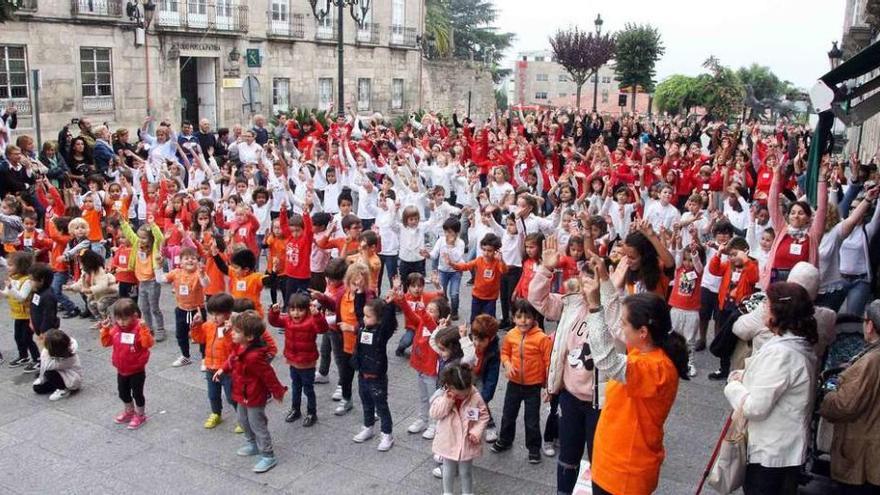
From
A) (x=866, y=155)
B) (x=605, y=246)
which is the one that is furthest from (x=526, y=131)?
(x=605, y=246)

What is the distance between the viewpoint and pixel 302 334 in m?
6.10

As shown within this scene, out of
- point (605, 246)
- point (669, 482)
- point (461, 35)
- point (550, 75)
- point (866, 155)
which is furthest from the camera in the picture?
point (550, 75)

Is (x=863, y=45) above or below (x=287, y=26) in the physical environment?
below

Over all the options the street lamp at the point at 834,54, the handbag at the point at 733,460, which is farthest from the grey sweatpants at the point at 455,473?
the street lamp at the point at 834,54

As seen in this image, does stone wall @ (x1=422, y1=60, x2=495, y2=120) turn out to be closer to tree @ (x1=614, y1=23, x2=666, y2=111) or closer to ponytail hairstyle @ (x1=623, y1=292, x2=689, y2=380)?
tree @ (x1=614, y1=23, x2=666, y2=111)

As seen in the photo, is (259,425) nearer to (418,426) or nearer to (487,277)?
(418,426)

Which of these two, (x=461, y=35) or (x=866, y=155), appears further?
(x=461, y=35)

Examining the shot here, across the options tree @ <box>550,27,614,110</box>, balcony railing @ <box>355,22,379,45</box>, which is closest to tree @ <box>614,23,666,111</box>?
tree @ <box>550,27,614,110</box>

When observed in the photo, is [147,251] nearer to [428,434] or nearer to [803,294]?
[428,434]

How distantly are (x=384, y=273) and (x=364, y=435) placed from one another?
5.18m

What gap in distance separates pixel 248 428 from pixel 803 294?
161 inches

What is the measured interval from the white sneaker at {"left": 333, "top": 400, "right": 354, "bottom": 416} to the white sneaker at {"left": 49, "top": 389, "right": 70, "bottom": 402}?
2668 millimetres

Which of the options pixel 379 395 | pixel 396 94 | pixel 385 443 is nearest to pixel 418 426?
pixel 385 443

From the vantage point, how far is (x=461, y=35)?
6862cm
